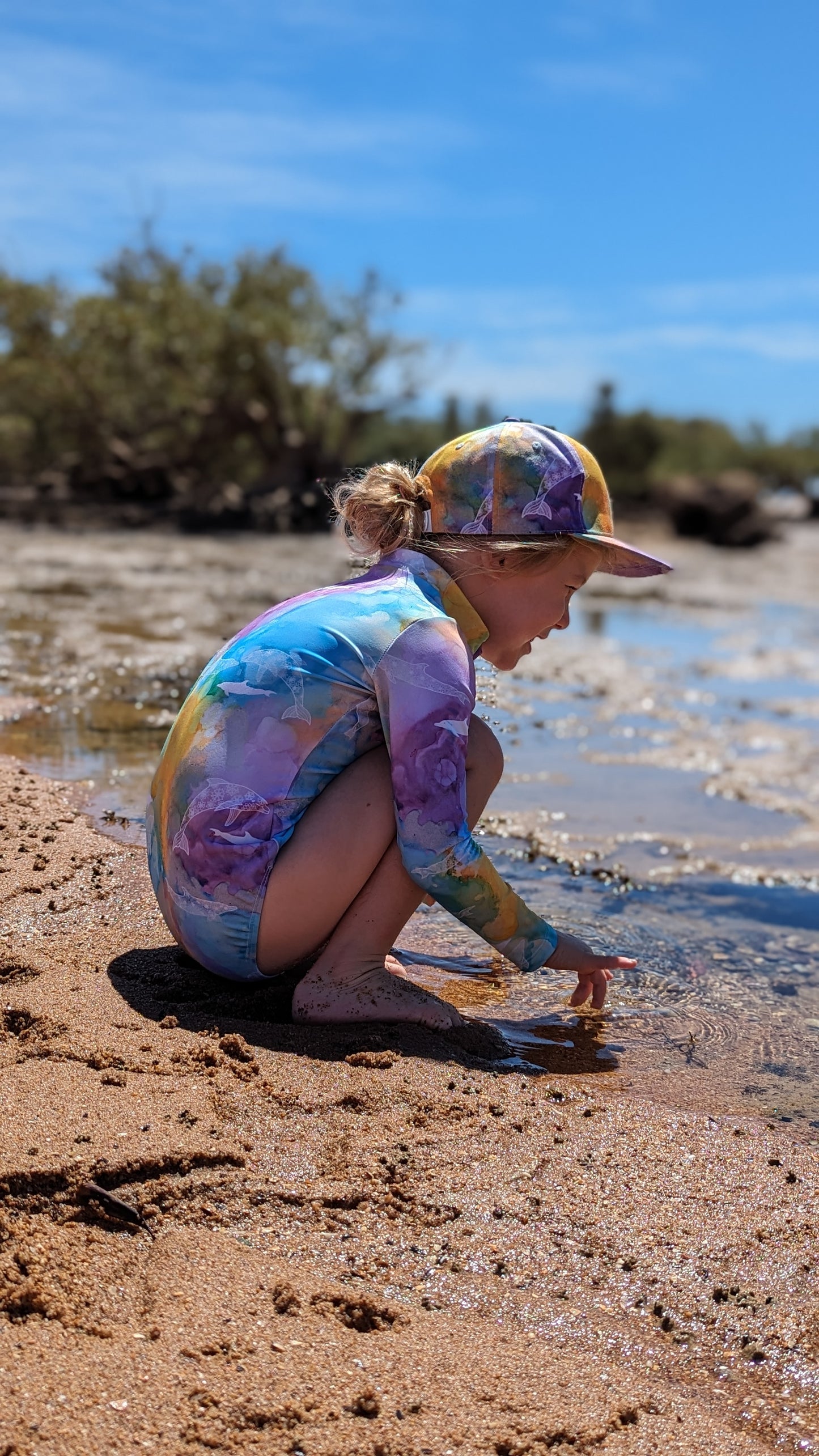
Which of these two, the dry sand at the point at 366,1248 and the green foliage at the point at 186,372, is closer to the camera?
the dry sand at the point at 366,1248

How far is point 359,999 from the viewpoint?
2471 mm

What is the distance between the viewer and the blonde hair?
2428mm

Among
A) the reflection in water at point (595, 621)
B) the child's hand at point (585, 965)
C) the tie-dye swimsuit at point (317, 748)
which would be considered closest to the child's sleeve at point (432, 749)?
the tie-dye swimsuit at point (317, 748)

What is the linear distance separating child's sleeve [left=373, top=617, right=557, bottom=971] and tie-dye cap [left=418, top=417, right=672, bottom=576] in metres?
0.21

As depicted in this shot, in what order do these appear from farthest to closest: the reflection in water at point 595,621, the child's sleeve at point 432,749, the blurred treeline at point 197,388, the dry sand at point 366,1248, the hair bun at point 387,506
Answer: the blurred treeline at point 197,388
the reflection in water at point 595,621
the hair bun at point 387,506
the child's sleeve at point 432,749
the dry sand at point 366,1248

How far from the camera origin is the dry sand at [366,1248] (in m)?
1.51

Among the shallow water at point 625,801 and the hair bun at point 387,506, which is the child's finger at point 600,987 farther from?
the hair bun at point 387,506

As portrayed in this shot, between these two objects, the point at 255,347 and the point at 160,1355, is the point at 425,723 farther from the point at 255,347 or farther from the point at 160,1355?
the point at 255,347

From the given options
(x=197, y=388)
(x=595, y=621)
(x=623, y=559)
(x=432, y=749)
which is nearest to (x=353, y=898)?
(x=432, y=749)

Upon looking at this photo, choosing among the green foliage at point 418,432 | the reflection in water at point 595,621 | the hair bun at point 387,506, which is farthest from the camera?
the green foliage at point 418,432

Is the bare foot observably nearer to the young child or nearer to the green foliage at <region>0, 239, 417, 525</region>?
the young child

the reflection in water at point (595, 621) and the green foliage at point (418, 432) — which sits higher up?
the green foliage at point (418, 432)

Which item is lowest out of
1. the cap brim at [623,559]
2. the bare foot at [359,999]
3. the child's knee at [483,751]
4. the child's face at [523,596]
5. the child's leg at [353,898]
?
the bare foot at [359,999]

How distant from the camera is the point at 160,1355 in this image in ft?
5.08
